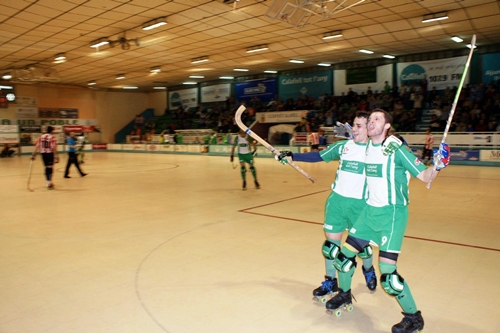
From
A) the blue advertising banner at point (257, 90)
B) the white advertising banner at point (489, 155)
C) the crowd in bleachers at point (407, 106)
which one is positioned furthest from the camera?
the blue advertising banner at point (257, 90)

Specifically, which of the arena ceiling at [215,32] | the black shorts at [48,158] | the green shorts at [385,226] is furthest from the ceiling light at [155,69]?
the green shorts at [385,226]

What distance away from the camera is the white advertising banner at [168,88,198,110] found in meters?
35.5

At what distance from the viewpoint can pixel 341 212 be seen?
3.65 meters

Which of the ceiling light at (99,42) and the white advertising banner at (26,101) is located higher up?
the ceiling light at (99,42)

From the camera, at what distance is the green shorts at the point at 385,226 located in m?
2.98

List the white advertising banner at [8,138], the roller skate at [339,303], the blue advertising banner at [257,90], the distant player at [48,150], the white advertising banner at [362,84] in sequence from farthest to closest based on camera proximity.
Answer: the blue advertising banner at [257,90], the white advertising banner at [8,138], the white advertising banner at [362,84], the distant player at [48,150], the roller skate at [339,303]

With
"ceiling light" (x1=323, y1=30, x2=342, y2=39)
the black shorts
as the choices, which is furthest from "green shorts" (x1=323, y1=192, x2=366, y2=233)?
"ceiling light" (x1=323, y1=30, x2=342, y2=39)

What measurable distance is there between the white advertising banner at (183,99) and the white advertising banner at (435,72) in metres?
18.3

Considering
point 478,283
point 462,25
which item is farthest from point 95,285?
point 462,25

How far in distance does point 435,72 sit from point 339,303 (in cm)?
2191

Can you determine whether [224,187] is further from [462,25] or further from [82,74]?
[82,74]

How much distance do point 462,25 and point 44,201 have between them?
1636 cm

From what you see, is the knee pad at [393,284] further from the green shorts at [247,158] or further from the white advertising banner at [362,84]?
the white advertising banner at [362,84]

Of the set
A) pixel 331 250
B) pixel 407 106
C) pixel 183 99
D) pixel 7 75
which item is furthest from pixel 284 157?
pixel 183 99
